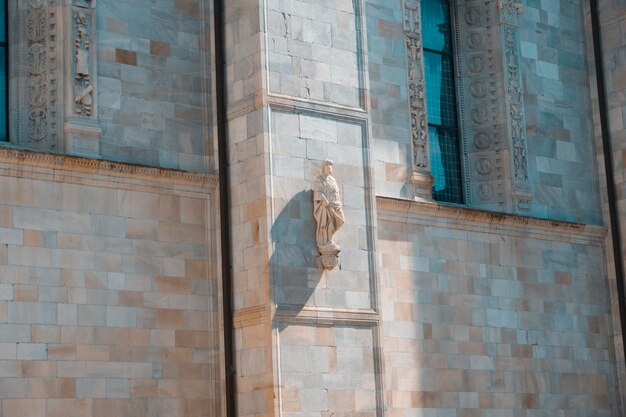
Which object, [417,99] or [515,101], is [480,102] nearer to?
[515,101]

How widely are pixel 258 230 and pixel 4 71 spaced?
14.0ft

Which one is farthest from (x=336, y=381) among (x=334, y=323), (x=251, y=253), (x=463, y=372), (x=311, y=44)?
(x=311, y=44)

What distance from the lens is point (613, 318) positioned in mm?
23812

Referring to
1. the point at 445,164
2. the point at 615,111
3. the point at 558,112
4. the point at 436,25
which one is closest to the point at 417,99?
the point at 445,164

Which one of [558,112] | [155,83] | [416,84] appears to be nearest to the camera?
[155,83]

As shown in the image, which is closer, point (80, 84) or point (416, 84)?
point (80, 84)

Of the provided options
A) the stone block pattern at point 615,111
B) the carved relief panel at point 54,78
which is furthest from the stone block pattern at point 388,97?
the carved relief panel at point 54,78

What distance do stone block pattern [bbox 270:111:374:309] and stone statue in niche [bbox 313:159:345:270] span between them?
106mm

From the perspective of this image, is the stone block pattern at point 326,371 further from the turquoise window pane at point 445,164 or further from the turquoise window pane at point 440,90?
the turquoise window pane at point 440,90

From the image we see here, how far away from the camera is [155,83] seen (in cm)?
1925

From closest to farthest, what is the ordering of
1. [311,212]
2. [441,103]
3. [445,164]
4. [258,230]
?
1. [258,230]
2. [311,212]
3. [445,164]
4. [441,103]

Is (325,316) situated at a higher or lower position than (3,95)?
lower

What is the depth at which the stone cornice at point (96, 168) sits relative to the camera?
17422 millimetres

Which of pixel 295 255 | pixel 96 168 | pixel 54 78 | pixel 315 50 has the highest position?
pixel 315 50
